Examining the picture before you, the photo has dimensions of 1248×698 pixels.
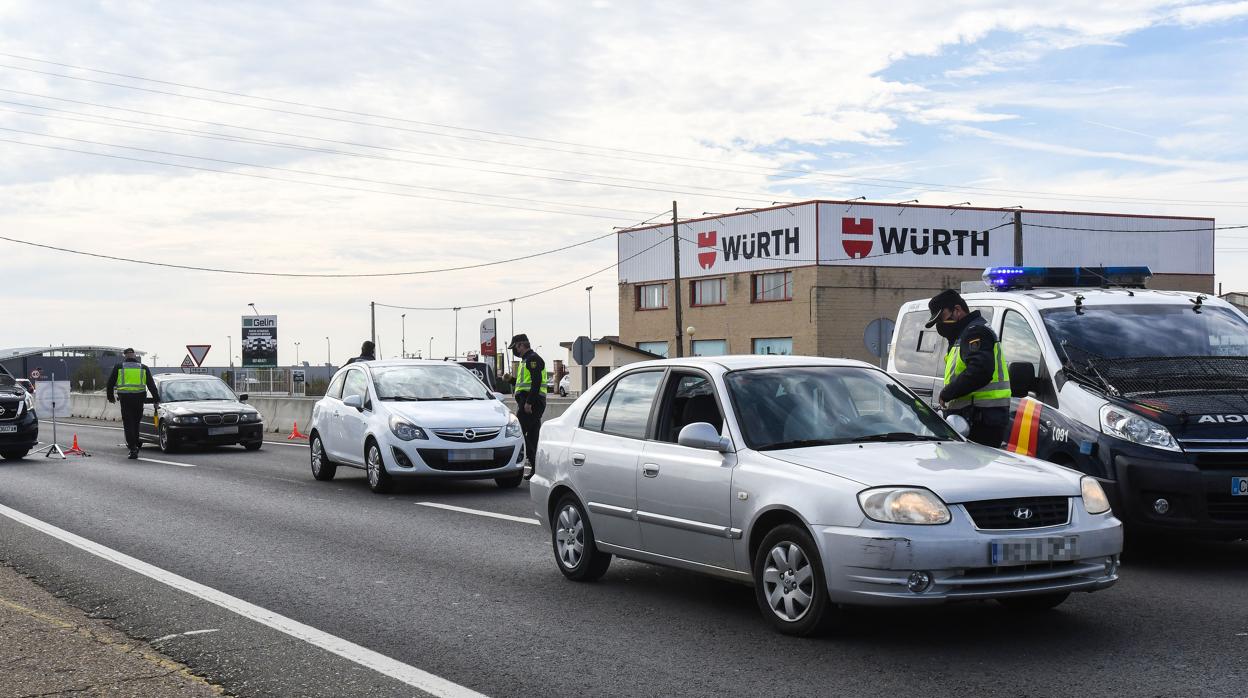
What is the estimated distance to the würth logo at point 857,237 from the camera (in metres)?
62.3

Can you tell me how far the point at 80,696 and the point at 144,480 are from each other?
483 inches

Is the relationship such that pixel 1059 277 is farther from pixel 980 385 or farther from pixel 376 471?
pixel 376 471

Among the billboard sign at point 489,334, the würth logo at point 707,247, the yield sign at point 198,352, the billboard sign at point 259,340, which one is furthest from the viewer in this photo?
the würth logo at point 707,247

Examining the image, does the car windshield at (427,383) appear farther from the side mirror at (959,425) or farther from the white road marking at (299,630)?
the side mirror at (959,425)

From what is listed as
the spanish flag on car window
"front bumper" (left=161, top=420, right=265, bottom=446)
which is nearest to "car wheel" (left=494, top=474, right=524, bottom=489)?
the spanish flag on car window

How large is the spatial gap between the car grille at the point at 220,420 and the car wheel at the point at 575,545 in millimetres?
16238

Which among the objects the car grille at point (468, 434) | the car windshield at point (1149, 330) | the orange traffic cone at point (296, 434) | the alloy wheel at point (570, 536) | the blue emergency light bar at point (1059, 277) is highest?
the blue emergency light bar at point (1059, 277)

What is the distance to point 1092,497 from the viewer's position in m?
6.54

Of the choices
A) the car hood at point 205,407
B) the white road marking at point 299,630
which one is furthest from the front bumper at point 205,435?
the white road marking at point 299,630

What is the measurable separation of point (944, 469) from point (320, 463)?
11792 mm

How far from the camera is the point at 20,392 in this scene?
2162 cm

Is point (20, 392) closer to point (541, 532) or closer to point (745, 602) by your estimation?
point (541, 532)

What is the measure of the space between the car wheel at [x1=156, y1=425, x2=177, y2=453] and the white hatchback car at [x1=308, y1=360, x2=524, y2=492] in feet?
25.6

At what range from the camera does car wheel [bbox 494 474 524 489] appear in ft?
50.6
